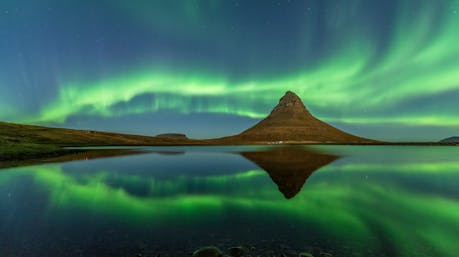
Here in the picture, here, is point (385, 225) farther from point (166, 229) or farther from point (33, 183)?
point (33, 183)

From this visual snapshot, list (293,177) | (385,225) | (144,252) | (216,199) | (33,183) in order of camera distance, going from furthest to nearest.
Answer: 1. (293,177)
2. (33,183)
3. (216,199)
4. (385,225)
5. (144,252)

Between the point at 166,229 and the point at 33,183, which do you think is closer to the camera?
the point at 166,229

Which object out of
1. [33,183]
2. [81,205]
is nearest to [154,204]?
[81,205]

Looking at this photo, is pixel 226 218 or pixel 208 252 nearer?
pixel 208 252

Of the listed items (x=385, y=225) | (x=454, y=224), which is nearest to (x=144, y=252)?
(x=385, y=225)

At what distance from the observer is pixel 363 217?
74.7ft

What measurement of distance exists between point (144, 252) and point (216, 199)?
14531mm

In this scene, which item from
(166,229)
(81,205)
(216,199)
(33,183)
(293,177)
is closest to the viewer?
(166,229)

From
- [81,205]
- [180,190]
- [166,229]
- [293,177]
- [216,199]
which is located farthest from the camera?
[293,177]

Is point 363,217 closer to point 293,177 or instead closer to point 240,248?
point 240,248

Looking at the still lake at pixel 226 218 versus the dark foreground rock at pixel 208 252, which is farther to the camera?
the still lake at pixel 226 218

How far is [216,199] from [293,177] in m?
18.5

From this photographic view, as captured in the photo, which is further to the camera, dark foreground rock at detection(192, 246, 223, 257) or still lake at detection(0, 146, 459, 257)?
still lake at detection(0, 146, 459, 257)

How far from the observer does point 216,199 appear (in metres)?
29.1
